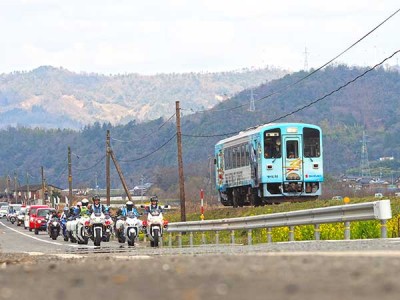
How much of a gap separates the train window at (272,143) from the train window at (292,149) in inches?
17.1

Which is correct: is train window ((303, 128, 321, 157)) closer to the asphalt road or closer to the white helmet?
the white helmet

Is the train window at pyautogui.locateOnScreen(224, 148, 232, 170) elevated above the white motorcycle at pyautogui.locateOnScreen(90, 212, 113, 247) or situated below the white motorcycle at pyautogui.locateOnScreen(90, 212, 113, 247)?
above

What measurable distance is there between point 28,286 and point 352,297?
2432 millimetres

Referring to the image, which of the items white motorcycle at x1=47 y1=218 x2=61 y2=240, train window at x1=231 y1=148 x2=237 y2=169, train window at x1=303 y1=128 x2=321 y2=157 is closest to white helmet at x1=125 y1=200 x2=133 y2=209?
train window at x1=303 y1=128 x2=321 y2=157

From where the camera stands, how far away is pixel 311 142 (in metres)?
47.7

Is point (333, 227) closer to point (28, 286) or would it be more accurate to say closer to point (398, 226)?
point (398, 226)

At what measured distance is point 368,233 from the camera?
82.6 ft

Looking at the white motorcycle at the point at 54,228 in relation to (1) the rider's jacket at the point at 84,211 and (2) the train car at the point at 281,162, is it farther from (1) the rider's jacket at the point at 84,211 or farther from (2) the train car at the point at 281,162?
(1) the rider's jacket at the point at 84,211

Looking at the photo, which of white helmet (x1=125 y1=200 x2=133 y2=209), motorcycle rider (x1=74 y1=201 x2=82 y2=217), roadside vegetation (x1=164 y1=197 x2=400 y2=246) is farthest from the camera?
motorcycle rider (x1=74 y1=201 x2=82 y2=217)

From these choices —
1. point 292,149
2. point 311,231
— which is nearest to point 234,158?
point 292,149

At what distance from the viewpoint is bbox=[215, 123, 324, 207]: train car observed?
46750 millimetres

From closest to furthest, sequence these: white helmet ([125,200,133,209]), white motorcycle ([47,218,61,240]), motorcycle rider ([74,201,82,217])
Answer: white helmet ([125,200,133,209])
motorcycle rider ([74,201,82,217])
white motorcycle ([47,218,61,240])

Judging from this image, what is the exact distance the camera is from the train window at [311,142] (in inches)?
1873

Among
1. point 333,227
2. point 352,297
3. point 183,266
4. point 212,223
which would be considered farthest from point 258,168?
point 352,297
